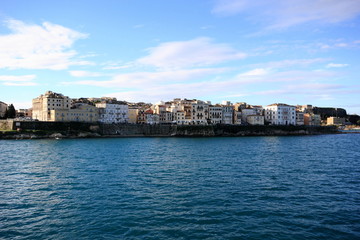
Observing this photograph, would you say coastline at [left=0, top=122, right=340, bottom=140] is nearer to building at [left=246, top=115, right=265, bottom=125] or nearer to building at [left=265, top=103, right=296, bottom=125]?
building at [left=246, top=115, right=265, bottom=125]

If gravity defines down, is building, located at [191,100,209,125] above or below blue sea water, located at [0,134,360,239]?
above

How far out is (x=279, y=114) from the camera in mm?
127812

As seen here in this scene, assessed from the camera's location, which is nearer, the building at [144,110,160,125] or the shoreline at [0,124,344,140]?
the shoreline at [0,124,344,140]

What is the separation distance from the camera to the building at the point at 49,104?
90.4 metres

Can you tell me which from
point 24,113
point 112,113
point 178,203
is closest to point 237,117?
point 112,113

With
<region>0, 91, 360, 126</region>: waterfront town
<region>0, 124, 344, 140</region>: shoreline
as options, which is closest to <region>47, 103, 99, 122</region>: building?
<region>0, 91, 360, 126</region>: waterfront town

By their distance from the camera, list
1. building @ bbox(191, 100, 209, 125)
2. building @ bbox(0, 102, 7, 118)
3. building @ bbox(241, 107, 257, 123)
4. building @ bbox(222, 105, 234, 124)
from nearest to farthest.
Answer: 1. building @ bbox(0, 102, 7, 118)
2. building @ bbox(191, 100, 209, 125)
3. building @ bbox(222, 105, 234, 124)
4. building @ bbox(241, 107, 257, 123)

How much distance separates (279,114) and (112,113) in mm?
71731

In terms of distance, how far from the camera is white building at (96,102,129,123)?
330 feet

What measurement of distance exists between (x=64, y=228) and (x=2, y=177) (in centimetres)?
1538

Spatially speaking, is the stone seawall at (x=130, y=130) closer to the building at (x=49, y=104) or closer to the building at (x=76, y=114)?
the building at (x=76, y=114)

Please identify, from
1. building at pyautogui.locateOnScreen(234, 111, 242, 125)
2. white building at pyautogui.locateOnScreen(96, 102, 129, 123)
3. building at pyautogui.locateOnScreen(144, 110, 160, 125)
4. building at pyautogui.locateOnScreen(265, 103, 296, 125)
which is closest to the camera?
white building at pyautogui.locateOnScreen(96, 102, 129, 123)

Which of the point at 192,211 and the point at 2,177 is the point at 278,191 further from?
the point at 2,177

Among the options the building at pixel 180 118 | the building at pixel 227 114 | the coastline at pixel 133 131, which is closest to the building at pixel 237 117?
the building at pixel 227 114
